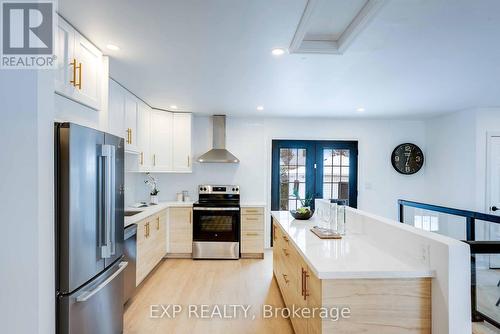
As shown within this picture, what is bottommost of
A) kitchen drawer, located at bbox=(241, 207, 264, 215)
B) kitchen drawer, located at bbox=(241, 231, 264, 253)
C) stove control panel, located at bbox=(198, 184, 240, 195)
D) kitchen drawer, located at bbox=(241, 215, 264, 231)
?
kitchen drawer, located at bbox=(241, 231, 264, 253)

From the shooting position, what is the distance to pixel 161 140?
4.70m

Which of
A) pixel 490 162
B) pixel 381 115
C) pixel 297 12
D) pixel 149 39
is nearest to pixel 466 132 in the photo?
pixel 490 162

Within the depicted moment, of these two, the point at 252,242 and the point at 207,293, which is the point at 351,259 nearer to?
the point at 207,293

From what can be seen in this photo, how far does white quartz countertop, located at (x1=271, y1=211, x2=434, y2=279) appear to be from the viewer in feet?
5.20

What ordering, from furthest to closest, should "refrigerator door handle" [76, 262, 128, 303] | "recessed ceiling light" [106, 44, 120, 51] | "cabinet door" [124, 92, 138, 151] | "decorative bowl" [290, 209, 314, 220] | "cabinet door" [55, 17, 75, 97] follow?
"cabinet door" [124, 92, 138, 151] → "decorative bowl" [290, 209, 314, 220] → "recessed ceiling light" [106, 44, 120, 51] → "cabinet door" [55, 17, 75, 97] → "refrigerator door handle" [76, 262, 128, 303]

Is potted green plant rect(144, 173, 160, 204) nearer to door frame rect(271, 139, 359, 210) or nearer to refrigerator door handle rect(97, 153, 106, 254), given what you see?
door frame rect(271, 139, 359, 210)

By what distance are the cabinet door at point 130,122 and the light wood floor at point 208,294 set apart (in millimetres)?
1807

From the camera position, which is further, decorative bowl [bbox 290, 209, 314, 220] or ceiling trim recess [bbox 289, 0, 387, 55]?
decorative bowl [bbox 290, 209, 314, 220]

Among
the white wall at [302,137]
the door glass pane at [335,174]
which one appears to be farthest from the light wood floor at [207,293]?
the door glass pane at [335,174]

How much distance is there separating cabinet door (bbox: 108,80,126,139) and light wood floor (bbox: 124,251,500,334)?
1.94 meters

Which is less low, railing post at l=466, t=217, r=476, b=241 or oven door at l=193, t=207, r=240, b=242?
railing post at l=466, t=217, r=476, b=241

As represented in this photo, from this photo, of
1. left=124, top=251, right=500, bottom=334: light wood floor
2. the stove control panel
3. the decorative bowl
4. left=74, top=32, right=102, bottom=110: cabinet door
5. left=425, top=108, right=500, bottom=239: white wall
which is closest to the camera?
left=74, top=32, right=102, bottom=110: cabinet door

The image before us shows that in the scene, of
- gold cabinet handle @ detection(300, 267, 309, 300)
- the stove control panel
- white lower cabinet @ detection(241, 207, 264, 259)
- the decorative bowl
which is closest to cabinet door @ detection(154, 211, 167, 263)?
the stove control panel

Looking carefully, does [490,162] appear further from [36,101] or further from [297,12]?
[36,101]
